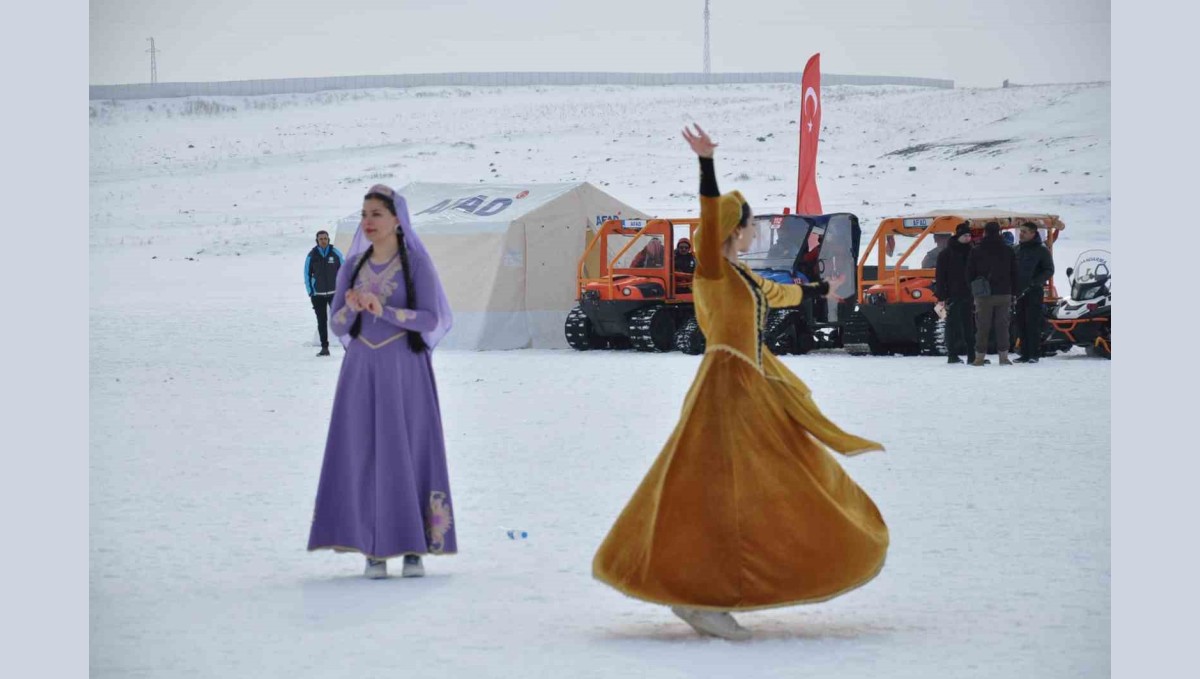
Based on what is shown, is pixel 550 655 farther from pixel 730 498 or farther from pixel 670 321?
pixel 670 321

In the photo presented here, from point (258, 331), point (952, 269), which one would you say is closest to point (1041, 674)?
point (952, 269)

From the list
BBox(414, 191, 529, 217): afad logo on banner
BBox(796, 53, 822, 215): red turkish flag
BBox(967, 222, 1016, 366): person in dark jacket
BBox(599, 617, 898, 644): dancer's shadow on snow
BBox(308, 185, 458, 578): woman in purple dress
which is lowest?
BBox(599, 617, 898, 644): dancer's shadow on snow

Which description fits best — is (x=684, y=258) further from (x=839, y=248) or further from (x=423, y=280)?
(x=423, y=280)

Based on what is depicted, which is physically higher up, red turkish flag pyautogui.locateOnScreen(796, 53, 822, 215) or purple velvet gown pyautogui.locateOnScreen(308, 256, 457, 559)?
red turkish flag pyautogui.locateOnScreen(796, 53, 822, 215)

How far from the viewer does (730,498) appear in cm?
611

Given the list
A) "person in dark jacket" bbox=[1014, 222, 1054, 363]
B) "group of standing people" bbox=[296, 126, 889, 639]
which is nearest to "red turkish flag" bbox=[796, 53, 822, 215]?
"person in dark jacket" bbox=[1014, 222, 1054, 363]

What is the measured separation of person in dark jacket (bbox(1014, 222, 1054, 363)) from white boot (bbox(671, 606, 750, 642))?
1276 centimetres

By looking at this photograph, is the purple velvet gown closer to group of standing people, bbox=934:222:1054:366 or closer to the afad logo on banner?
group of standing people, bbox=934:222:1054:366

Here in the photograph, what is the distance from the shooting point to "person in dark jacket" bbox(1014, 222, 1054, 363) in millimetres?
18703

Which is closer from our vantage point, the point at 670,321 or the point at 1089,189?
the point at 670,321

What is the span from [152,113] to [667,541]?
207 ft

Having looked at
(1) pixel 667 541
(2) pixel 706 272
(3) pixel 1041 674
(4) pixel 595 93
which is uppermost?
(4) pixel 595 93

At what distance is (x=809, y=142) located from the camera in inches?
1024

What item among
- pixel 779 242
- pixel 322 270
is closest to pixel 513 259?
pixel 322 270
